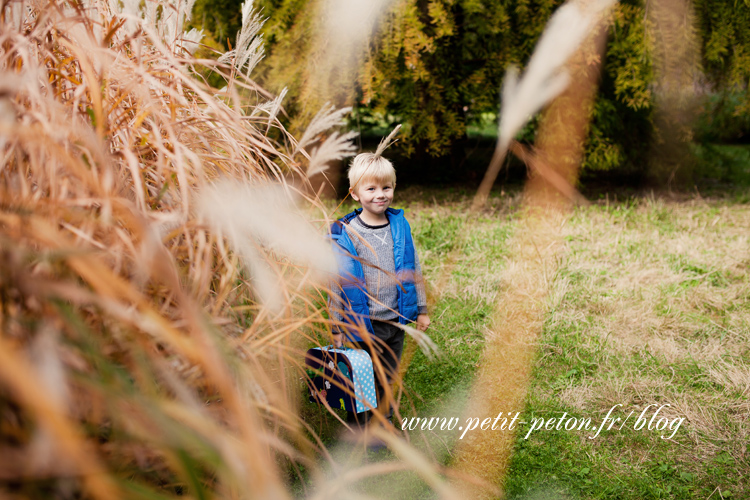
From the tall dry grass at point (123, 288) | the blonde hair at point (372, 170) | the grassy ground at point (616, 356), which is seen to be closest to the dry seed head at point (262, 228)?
the tall dry grass at point (123, 288)

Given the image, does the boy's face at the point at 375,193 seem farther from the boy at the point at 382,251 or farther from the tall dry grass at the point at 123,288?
the tall dry grass at the point at 123,288

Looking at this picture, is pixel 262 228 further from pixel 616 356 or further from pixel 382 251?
pixel 616 356

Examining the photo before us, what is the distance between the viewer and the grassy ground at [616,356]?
2029 millimetres

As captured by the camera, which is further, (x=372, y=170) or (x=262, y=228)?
(x=372, y=170)

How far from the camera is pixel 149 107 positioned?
3.51 ft

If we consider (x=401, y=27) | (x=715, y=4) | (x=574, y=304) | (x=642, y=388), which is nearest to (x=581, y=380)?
(x=642, y=388)

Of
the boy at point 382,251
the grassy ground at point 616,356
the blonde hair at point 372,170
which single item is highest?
the blonde hair at point 372,170

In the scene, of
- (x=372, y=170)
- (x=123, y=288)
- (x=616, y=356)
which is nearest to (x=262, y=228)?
(x=123, y=288)

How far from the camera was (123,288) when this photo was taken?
57 centimetres

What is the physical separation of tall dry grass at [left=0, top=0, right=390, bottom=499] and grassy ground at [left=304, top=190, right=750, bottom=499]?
0.55m

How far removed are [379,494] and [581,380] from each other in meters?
1.24

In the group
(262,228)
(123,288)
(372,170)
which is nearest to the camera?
(123,288)

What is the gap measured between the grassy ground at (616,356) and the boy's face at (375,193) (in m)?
0.82

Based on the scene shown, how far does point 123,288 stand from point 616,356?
276 centimetres
